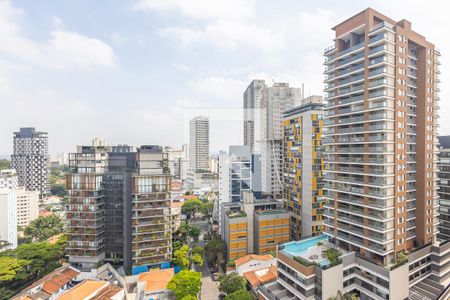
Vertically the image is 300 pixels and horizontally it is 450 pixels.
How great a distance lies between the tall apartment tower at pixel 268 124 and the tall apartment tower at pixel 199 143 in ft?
32.1

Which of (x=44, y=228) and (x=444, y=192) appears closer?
(x=444, y=192)

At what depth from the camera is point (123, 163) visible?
32.5m

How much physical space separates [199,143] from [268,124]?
19577 mm

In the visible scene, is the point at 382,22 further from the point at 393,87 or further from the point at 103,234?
the point at 103,234

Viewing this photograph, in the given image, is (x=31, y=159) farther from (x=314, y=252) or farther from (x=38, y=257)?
(x=314, y=252)

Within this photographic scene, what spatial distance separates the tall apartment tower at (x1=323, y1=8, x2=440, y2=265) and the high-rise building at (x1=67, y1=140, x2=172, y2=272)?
18.8 metres

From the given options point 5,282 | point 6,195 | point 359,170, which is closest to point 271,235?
point 359,170

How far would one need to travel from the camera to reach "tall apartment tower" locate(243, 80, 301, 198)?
4975 cm

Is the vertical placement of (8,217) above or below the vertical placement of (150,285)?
above

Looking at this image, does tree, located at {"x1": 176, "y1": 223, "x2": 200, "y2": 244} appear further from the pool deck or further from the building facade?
the pool deck

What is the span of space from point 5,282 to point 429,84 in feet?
153

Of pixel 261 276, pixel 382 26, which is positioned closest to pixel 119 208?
pixel 261 276

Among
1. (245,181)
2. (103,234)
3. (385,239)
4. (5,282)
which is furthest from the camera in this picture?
(245,181)

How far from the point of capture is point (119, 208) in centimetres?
3125
